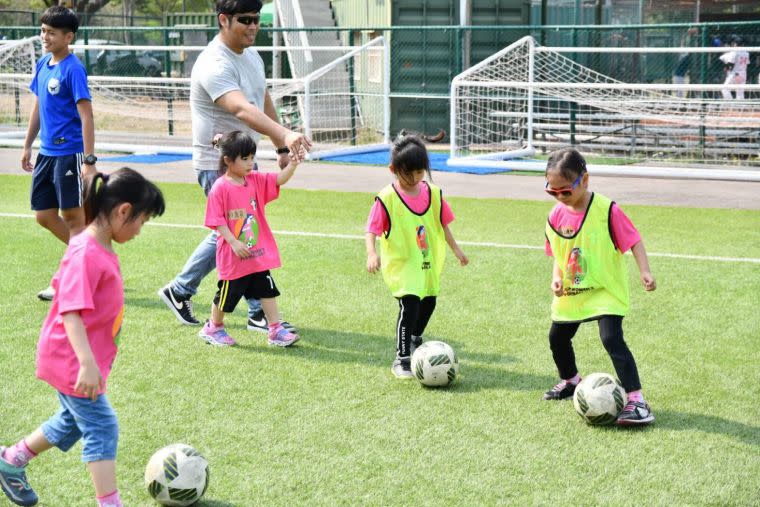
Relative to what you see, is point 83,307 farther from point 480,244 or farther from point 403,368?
point 480,244

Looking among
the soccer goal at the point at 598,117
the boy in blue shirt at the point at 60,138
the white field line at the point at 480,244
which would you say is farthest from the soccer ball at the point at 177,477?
the soccer goal at the point at 598,117

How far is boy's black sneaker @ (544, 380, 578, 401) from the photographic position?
17.3 ft

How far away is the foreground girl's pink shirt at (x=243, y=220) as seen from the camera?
6207mm

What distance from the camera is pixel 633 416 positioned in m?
4.84

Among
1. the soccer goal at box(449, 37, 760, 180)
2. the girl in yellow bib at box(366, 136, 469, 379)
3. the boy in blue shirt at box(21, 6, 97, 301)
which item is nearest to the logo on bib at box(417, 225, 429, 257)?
the girl in yellow bib at box(366, 136, 469, 379)

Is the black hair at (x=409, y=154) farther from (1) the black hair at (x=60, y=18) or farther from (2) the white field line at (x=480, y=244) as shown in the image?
(2) the white field line at (x=480, y=244)

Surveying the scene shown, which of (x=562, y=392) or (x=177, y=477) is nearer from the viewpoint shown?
(x=177, y=477)

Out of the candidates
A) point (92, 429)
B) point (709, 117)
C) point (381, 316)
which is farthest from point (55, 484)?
point (709, 117)

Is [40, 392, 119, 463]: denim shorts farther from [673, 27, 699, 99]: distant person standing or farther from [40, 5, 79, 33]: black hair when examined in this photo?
[673, 27, 699, 99]: distant person standing

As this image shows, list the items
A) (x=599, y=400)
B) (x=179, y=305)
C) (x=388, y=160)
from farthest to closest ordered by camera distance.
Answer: (x=388, y=160) → (x=179, y=305) → (x=599, y=400)

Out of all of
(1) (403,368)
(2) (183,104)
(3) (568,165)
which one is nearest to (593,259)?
(3) (568,165)

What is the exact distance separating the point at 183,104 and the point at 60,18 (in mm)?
14035

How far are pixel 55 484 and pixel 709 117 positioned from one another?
42.5 ft

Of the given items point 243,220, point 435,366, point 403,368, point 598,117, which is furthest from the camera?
point 598,117
